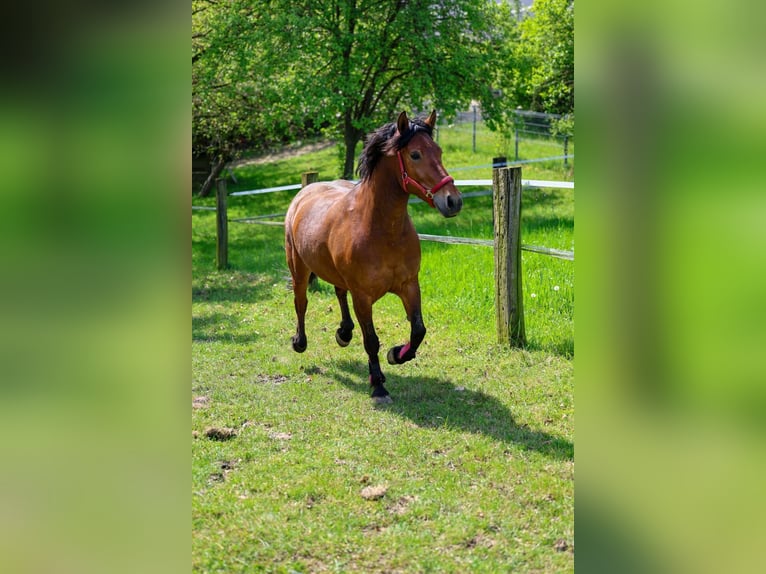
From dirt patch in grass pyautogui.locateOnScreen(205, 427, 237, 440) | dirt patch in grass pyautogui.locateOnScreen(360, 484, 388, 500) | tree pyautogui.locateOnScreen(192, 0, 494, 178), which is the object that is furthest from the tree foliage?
dirt patch in grass pyautogui.locateOnScreen(360, 484, 388, 500)

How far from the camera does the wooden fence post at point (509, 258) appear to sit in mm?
5672

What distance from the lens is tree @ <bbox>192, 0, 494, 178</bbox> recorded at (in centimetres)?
1174

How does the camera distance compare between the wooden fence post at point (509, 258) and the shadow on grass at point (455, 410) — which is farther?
the wooden fence post at point (509, 258)

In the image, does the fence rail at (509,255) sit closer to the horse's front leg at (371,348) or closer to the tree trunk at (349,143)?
the horse's front leg at (371,348)

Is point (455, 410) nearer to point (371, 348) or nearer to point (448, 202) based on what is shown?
point (371, 348)

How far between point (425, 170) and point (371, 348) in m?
1.39

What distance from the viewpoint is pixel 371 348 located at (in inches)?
194

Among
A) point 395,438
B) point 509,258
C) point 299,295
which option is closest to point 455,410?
point 395,438

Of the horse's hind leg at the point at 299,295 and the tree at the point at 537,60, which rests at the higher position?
the tree at the point at 537,60

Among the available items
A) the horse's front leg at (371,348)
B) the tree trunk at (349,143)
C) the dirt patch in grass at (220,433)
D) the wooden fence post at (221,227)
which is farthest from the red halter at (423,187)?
the tree trunk at (349,143)

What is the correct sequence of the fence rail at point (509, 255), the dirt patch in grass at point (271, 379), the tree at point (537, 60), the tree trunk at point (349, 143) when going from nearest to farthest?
the dirt patch in grass at point (271, 379) < the fence rail at point (509, 255) < the tree trunk at point (349, 143) < the tree at point (537, 60)
